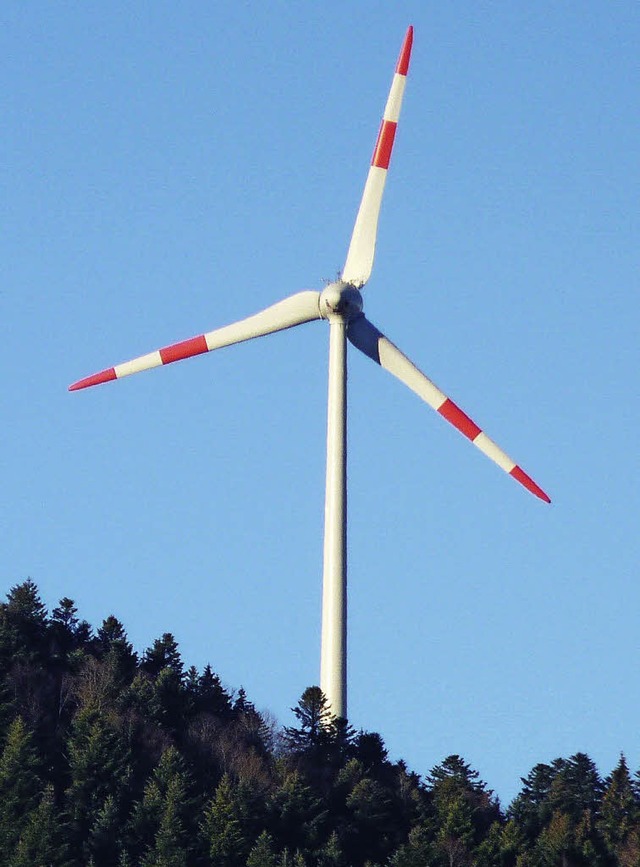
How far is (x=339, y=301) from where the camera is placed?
9281cm

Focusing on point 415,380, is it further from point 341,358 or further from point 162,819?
point 162,819

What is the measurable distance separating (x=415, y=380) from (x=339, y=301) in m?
4.73

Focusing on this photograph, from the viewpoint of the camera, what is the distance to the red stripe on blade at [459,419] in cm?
9125

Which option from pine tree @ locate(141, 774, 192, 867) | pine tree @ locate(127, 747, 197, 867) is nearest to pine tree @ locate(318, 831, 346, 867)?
pine tree @ locate(127, 747, 197, 867)

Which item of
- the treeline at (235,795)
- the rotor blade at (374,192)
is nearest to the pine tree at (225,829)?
the treeline at (235,795)

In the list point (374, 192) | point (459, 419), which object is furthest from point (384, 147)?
point (459, 419)

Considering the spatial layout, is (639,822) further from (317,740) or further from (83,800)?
(83,800)

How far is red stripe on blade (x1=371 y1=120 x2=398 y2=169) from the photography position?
312ft

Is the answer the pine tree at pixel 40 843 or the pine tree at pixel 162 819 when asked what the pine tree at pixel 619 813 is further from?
the pine tree at pixel 40 843

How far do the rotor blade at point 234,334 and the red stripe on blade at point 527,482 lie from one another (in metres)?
11.5

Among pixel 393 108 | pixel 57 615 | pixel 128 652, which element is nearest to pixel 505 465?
pixel 393 108

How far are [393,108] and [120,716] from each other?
102 feet

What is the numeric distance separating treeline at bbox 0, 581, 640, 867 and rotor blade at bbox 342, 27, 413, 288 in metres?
19.0

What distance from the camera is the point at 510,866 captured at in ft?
305
